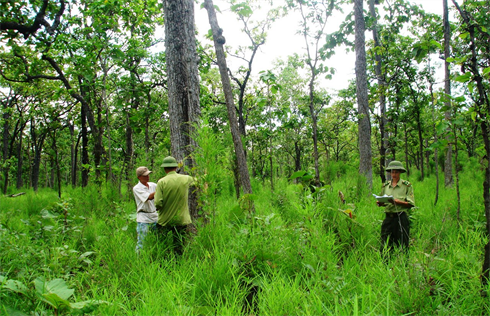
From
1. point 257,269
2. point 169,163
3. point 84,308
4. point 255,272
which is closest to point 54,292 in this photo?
point 84,308

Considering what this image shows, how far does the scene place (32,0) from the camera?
8070 millimetres

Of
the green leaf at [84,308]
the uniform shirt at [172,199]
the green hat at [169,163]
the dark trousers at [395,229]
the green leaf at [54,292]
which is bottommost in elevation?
the dark trousers at [395,229]

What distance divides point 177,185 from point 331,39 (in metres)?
7.33

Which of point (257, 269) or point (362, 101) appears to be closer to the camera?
point (257, 269)

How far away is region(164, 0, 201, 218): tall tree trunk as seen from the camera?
15.2ft

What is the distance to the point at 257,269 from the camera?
313 centimetres

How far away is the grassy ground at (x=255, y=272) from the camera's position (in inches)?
86.8

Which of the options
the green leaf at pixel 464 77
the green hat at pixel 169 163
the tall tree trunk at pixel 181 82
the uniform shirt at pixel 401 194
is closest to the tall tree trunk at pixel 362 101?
the uniform shirt at pixel 401 194

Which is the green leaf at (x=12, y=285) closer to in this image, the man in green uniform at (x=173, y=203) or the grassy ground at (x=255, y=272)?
the grassy ground at (x=255, y=272)

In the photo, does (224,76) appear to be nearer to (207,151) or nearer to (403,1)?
(207,151)

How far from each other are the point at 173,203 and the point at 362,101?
6588 millimetres

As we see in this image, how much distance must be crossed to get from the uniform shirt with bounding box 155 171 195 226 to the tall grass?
1.07 ft

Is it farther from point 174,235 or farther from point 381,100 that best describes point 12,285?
point 381,100

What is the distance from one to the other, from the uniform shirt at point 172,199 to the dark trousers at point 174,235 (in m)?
0.12
